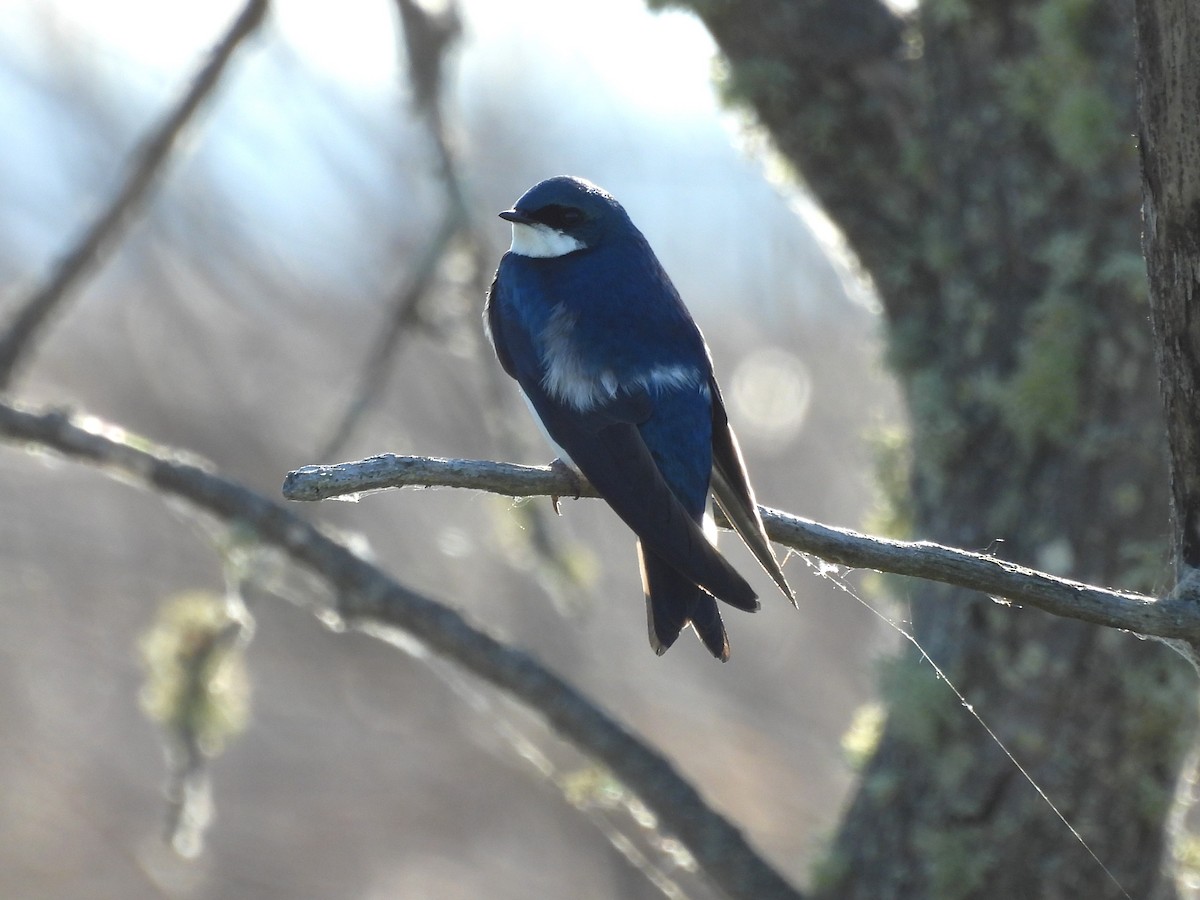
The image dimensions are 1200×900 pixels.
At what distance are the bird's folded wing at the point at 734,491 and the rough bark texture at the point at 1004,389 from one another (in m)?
0.75

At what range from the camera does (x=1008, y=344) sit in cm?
313

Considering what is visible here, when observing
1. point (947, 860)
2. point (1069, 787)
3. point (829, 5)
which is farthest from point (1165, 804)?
point (829, 5)

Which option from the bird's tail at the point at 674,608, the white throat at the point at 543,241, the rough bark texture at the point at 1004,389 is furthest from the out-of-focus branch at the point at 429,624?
the white throat at the point at 543,241

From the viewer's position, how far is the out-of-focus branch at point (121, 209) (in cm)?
335

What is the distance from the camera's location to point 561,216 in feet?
10.1

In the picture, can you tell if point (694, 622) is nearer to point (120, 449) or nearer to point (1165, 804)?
point (1165, 804)

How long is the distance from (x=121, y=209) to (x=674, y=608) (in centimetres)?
194

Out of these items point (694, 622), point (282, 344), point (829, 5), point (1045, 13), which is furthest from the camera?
point (282, 344)

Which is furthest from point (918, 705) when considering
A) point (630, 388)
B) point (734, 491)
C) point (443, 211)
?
point (443, 211)

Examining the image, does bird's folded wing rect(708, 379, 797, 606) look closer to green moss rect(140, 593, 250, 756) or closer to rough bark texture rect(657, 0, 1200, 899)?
rough bark texture rect(657, 0, 1200, 899)

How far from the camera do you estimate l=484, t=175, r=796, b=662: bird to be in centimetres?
228

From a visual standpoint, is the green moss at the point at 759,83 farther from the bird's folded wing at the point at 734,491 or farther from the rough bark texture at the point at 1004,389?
the bird's folded wing at the point at 734,491

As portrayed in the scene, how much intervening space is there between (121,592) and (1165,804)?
24.1 ft

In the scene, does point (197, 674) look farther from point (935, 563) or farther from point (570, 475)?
point (935, 563)
